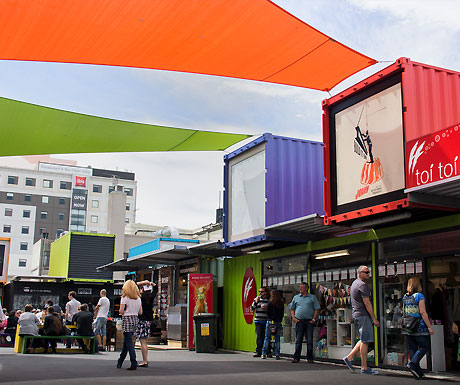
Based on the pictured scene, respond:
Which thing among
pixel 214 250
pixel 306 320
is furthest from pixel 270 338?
pixel 214 250

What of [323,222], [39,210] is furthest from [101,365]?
[39,210]

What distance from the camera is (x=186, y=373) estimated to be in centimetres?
974

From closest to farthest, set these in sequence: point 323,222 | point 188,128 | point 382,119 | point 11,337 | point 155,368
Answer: point 382,119 → point 155,368 → point 323,222 → point 188,128 → point 11,337

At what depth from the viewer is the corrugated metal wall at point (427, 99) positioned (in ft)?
30.7

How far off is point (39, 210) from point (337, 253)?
9965 centimetres

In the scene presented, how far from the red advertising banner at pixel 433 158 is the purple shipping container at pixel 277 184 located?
522 centimetres

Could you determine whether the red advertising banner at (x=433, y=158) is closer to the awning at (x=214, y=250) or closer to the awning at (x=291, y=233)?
the awning at (x=291, y=233)

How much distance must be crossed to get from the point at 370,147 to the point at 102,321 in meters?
9.23

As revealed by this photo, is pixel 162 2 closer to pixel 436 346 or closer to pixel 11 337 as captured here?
pixel 436 346

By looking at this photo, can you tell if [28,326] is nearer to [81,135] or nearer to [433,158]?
[81,135]

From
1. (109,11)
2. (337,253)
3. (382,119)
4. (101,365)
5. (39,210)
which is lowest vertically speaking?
(101,365)

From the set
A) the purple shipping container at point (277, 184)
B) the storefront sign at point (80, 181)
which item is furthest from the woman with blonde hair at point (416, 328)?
the storefront sign at point (80, 181)

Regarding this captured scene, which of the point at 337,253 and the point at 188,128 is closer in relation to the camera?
the point at 337,253

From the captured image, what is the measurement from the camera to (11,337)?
18828mm
